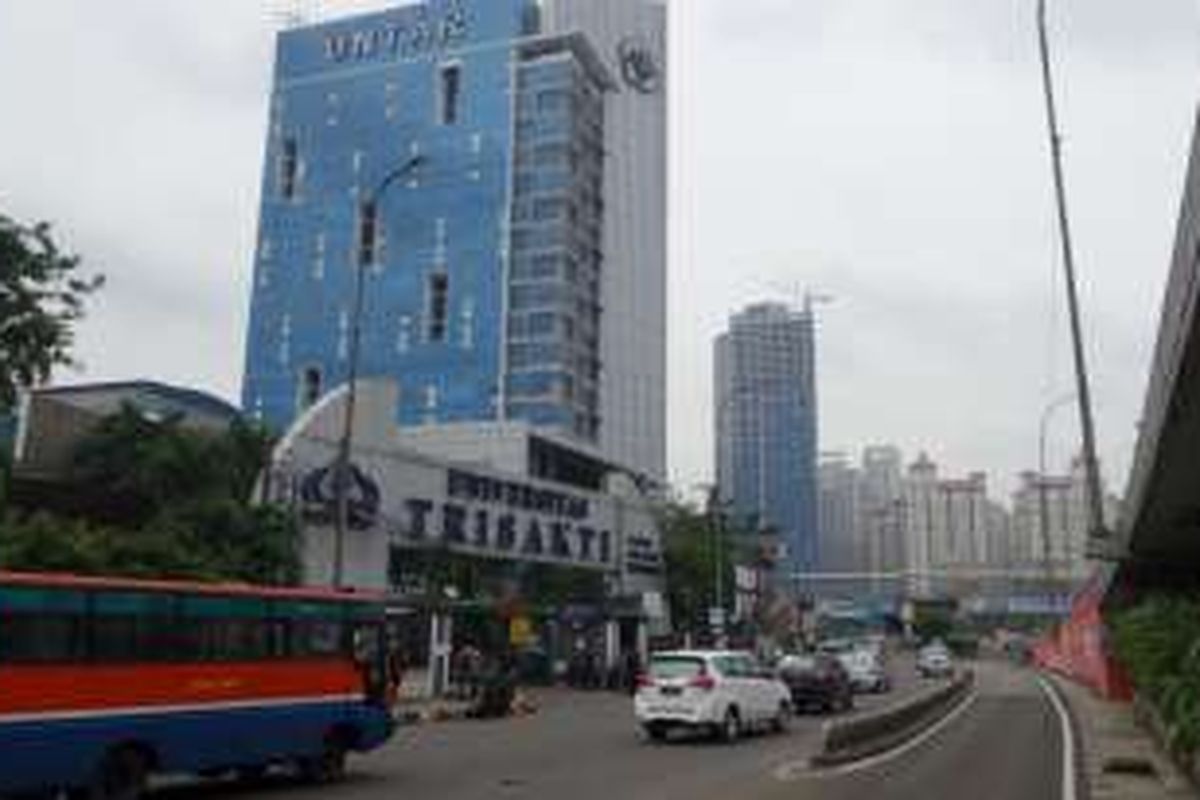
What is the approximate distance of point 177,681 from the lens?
65.1ft

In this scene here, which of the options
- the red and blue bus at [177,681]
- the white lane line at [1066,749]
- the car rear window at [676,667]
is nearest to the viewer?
the red and blue bus at [177,681]

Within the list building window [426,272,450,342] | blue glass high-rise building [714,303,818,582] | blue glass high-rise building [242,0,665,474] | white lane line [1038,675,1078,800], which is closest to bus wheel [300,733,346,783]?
white lane line [1038,675,1078,800]

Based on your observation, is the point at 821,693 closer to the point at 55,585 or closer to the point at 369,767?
the point at 369,767

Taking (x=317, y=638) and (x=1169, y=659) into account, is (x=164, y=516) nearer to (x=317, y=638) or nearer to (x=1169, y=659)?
(x=317, y=638)

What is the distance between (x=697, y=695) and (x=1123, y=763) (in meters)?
8.67

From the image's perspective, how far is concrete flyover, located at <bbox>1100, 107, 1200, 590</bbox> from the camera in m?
15.2

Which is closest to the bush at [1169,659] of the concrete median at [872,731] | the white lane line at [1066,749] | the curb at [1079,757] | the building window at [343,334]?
the curb at [1079,757]

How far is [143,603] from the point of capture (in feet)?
63.7

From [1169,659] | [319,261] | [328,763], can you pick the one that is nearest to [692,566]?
[319,261]

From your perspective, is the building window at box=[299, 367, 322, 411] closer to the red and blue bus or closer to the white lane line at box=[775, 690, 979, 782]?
the white lane line at box=[775, 690, 979, 782]

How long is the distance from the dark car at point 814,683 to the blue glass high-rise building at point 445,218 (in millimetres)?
77740

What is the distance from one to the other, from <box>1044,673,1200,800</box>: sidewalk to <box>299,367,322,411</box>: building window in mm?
91701

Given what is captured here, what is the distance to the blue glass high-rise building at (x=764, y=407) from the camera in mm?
110125

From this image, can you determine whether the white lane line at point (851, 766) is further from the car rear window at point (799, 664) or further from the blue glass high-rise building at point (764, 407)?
the blue glass high-rise building at point (764, 407)
